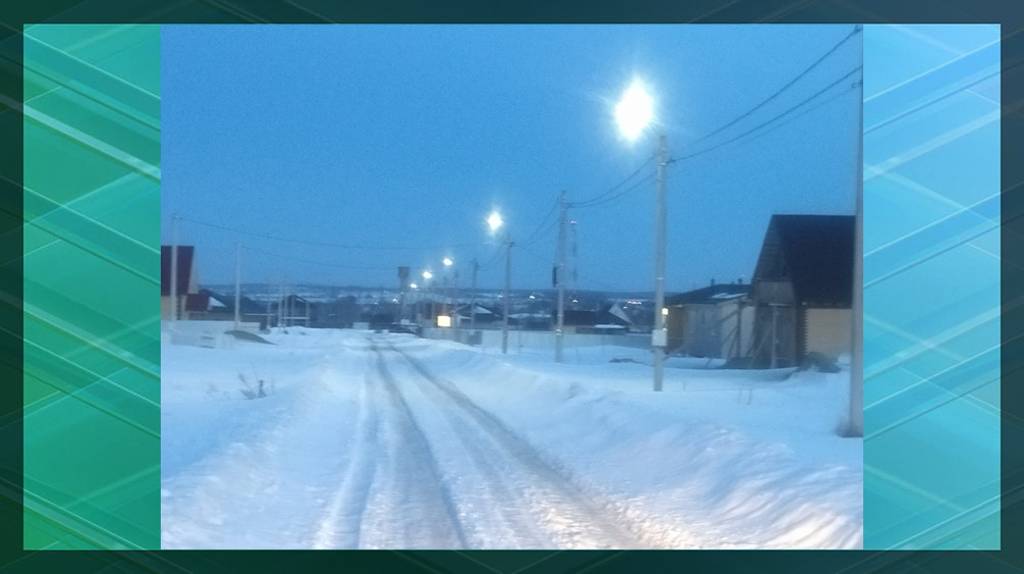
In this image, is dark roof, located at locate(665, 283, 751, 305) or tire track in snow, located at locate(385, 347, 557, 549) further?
dark roof, located at locate(665, 283, 751, 305)

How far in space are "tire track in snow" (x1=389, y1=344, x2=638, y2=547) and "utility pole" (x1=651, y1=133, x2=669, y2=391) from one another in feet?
6.12

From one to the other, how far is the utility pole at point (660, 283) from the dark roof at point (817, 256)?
3.27 ft

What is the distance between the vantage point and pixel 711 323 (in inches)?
355

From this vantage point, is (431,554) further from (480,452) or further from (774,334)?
(774,334)

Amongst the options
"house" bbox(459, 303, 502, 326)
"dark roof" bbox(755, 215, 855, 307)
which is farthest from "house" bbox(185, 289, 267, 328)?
"dark roof" bbox(755, 215, 855, 307)

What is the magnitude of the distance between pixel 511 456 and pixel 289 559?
2.19m

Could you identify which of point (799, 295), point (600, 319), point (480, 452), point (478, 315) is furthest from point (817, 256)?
point (480, 452)

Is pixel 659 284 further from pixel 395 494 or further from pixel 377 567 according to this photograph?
pixel 377 567

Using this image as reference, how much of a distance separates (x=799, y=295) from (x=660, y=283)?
212 centimetres

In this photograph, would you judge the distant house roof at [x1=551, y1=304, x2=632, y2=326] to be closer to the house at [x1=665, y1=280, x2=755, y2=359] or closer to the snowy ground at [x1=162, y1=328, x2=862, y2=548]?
the snowy ground at [x1=162, y1=328, x2=862, y2=548]

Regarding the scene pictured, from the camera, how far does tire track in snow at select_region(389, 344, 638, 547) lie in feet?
14.6

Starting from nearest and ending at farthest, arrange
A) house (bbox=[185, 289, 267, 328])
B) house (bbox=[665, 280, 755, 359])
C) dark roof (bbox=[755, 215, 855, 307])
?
house (bbox=[185, 289, 267, 328]), dark roof (bbox=[755, 215, 855, 307]), house (bbox=[665, 280, 755, 359])

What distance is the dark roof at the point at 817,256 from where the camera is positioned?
22.6 ft

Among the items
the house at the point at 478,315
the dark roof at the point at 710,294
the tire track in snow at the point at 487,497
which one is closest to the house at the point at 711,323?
the dark roof at the point at 710,294
